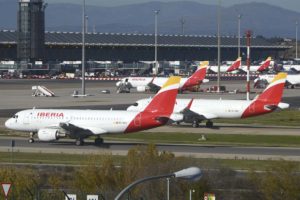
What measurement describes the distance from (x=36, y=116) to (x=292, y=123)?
31874 mm

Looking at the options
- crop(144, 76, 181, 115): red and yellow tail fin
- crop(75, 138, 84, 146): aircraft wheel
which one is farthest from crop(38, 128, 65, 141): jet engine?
crop(144, 76, 181, 115): red and yellow tail fin

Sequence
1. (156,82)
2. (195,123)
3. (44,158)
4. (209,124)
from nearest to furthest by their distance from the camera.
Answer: (44,158) → (195,123) → (209,124) → (156,82)

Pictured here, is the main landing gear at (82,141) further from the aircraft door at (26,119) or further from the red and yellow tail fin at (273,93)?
the red and yellow tail fin at (273,93)

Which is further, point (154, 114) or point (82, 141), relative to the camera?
point (82, 141)

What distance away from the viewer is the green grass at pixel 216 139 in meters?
78.1

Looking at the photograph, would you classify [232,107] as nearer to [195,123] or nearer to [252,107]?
[252,107]

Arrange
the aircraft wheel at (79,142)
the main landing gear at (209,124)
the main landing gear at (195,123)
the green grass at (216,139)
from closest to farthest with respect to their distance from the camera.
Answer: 1. the aircraft wheel at (79,142)
2. the green grass at (216,139)
3. the main landing gear at (195,123)
4. the main landing gear at (209,124)

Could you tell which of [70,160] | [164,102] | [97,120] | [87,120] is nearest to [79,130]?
[87,120]

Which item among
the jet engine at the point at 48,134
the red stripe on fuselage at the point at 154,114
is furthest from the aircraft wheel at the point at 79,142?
the red stripe on fuselage at the point at 154,114

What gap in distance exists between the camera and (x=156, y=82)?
160625 millimetres

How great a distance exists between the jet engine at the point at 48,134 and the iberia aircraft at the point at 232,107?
1689 cm

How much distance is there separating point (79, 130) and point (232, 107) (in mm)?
21304

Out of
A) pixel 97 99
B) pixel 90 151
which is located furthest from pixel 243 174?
pixel 97 99

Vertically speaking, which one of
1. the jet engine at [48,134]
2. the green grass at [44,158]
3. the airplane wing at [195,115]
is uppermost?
the airplane wing at [195,115]
